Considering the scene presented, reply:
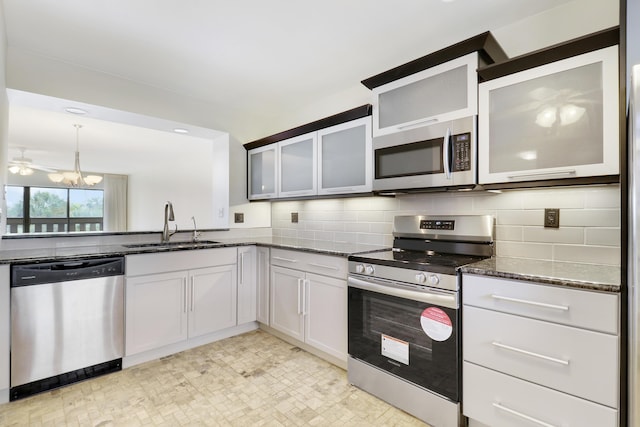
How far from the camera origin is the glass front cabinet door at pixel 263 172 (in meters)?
3.35

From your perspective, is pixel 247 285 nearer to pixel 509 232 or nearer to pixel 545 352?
pixel 509 232

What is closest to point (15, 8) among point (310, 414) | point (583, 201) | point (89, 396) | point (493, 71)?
point (89, 396)

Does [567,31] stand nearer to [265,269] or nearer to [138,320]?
[265,269]

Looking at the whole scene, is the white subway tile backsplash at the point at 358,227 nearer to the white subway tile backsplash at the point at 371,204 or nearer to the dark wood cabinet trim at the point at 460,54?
the white subway tile backsplash at the point at 371,204

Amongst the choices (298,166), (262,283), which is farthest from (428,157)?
(262,283)

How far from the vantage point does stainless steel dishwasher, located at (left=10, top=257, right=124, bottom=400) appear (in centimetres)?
200

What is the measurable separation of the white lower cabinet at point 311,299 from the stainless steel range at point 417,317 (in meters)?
0.18

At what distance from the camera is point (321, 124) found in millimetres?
2816

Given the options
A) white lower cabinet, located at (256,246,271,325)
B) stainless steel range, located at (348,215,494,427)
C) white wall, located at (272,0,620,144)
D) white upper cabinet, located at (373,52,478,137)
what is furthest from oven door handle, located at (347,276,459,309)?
white wall, located at (272,0,620,144)

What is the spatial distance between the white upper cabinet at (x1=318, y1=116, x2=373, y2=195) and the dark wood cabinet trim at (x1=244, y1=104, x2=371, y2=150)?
37mm

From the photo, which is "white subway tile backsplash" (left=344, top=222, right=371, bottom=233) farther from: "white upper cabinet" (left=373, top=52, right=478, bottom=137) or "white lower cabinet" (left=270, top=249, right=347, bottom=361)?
"white upper cabinet" (left=373, top=52, right=478, bottom=137)

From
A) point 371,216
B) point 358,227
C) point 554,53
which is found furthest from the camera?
point 358,227

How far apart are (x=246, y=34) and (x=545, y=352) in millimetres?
2451

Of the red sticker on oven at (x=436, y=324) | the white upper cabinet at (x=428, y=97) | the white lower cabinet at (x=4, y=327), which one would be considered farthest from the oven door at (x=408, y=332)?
the white lower cabinet at (x=4, y=327)
